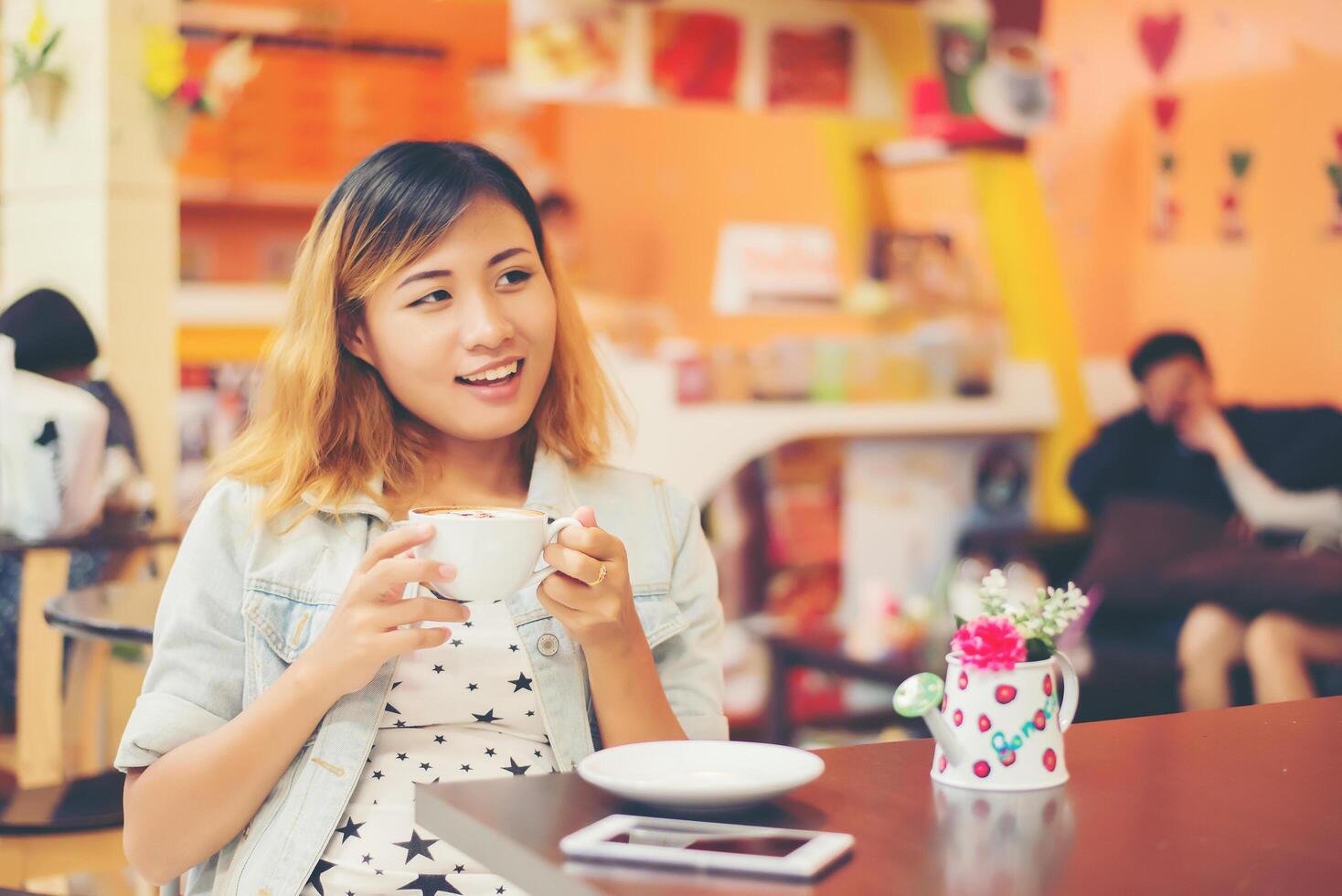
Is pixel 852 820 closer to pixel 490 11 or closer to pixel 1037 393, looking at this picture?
pixel 1037 393

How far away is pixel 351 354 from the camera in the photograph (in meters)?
1.60

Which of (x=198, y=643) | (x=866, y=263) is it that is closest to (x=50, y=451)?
(x=198, y=643)

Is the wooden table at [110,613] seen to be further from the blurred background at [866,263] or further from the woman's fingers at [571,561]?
the blurred background at [866,263]

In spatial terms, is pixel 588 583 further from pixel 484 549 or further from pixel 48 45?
pixel 48 45

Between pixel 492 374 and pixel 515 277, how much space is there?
113 millimetres

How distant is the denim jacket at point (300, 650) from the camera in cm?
138

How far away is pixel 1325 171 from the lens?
4582 millimetres

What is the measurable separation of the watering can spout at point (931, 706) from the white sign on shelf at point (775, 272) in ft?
13.9

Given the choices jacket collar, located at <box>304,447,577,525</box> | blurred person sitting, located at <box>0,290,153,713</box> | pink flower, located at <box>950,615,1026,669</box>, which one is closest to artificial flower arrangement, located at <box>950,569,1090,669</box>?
pink flower, located at <box>950,615,1026,669</box>

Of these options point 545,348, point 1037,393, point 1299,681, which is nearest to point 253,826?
point 545,348

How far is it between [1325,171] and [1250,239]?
345 mm

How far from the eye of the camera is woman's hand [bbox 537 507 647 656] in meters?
1.26

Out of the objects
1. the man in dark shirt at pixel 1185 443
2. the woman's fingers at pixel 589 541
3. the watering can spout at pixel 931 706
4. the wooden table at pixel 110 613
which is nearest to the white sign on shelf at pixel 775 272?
the man in dark shirt at pixel 1185 443

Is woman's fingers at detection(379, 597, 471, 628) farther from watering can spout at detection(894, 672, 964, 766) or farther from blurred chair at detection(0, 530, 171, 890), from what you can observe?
blurred chair at detection(0, 530, 171, 890)
